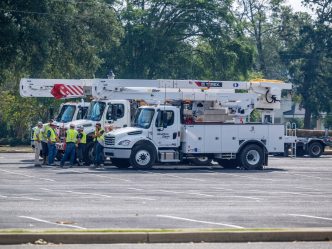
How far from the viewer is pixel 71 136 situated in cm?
3412

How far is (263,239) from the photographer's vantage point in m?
14.6

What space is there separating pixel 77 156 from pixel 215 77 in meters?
31.8

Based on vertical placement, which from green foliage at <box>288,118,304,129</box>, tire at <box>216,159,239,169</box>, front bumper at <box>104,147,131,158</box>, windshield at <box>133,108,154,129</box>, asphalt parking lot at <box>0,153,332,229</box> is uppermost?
green foliage at <box>288,118,304,129</box>

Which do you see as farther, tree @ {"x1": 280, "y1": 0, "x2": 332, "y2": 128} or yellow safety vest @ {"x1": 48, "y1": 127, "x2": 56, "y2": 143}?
tree @ {"x1": 280, "y1": 0, "x2": 332, "y2": 128}

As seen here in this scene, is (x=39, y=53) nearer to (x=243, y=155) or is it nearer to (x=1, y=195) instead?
(x=243, y=155)

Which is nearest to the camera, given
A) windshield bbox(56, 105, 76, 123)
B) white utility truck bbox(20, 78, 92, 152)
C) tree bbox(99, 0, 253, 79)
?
white utility truck bbox(20, 78, 92, 152)

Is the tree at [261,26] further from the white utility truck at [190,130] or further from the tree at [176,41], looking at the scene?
the white utility truck at [190,130]

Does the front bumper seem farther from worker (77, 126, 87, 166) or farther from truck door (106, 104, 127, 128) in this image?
truck door (106, 104, 127, 128)

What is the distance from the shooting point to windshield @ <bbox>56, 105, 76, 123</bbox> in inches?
1463

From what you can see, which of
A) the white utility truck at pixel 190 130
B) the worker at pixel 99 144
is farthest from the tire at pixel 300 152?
the worker at pixel 99 144

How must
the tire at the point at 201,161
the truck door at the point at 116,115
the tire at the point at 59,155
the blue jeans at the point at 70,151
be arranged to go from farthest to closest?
the tire at the point at 59,155 → the tire at the point at 201,161 → the truck door at the point at 116,115 → the blue jeans at the point at 70,151

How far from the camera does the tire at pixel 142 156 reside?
32906 mm

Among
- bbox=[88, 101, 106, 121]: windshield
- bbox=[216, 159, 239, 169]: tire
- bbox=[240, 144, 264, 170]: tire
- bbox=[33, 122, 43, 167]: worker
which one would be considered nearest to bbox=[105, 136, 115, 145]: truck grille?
bbox=[88, 101, 106, 121]: windshield

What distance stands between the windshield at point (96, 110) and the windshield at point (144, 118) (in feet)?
6.44
